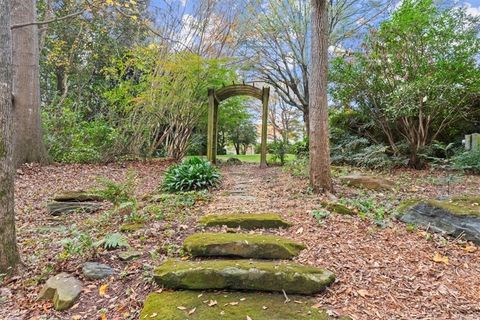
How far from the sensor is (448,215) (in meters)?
3.29

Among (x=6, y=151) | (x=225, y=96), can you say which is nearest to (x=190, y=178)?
(x=6, y=151)

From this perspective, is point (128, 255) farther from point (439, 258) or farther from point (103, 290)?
point (439, 258)

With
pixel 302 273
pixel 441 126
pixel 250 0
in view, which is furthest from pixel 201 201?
pixel 250 0

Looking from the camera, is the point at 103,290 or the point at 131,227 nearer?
the point at 103,290

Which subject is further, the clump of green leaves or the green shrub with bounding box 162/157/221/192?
the green shrub with bounding box 162/157/221/192

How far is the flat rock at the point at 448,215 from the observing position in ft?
10.2

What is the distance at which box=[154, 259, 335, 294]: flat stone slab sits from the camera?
7.30ft

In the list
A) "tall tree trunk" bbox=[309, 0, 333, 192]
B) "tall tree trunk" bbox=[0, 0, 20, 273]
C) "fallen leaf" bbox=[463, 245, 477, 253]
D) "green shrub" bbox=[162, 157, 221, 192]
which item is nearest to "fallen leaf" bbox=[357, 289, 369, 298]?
"fallen leaf" bbox=[463, 245, 477, 253]

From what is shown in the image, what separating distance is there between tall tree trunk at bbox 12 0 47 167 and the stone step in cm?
590

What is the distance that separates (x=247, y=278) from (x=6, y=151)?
7.20 feet

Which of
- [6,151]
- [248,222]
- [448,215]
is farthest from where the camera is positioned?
[248,222]

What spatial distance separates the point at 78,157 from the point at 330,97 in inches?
261

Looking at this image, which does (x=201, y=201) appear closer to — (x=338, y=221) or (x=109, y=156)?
(x=338, y=221)

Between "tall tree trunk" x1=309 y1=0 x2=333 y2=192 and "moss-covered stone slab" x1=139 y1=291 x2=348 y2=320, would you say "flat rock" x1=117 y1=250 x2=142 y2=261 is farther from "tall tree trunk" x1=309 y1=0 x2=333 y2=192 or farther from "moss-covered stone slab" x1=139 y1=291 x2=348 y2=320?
"tall tree trunk" x1=309 y1=0 x2=333 y2=192
